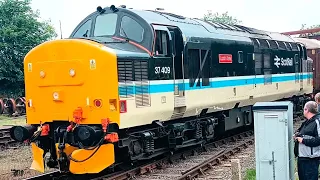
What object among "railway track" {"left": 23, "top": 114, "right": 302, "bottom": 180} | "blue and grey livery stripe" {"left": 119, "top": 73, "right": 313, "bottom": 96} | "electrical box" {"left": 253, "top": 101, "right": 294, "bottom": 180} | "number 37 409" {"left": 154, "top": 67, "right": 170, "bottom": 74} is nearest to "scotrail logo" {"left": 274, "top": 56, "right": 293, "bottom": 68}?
"blue and grey livery stripe" {"left": 119, "top": 73, "right": 313, "bottom": 96}

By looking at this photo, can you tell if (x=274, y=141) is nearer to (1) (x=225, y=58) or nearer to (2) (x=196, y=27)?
(2) (x=196, y=27)

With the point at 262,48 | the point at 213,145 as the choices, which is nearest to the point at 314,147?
the point at 213,145

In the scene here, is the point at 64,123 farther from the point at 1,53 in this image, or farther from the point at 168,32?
the point at 1,53

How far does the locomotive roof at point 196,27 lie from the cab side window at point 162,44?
0.28 m

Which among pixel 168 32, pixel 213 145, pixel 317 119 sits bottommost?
pixel 213 145

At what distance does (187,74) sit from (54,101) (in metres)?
3.24

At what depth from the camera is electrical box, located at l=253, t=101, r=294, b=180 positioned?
702 cm

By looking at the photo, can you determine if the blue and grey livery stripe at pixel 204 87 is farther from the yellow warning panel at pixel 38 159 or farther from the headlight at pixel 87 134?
the yellow warning panel at pixel 38 159

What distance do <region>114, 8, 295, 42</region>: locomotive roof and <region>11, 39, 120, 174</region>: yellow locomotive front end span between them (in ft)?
6.14

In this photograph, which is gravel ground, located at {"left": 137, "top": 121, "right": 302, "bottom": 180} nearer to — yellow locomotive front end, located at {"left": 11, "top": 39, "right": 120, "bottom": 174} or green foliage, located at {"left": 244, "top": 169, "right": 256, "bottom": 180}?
green foliage, located at {"left": 244, "top": 169, "right": 256, "bottom": 180}

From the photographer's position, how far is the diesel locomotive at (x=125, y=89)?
329 inches

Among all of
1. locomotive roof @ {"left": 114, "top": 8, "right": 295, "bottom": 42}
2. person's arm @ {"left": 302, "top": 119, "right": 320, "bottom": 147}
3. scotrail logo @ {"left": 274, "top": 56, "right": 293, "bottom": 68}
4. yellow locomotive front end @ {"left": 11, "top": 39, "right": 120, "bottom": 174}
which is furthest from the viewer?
scotrail logo @ {"left": 274, "top": 56, "right": 293, "bottom": 68}

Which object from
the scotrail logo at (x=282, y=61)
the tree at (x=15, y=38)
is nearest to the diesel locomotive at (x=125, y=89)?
the scotrail logo at (x=282, y=61)

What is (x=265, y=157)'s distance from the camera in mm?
7207
